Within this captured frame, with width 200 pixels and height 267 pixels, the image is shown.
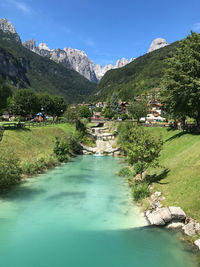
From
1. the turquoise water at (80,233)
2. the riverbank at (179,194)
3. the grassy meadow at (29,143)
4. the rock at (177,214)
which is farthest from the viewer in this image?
the grassy meadow at (29,143)

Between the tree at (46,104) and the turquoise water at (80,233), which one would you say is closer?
the turquoise water at (80,233)

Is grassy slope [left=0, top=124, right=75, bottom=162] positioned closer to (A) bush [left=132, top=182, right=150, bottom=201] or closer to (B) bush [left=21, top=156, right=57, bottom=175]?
(B) bush [left=21, top=156, right=57, bottom=175]

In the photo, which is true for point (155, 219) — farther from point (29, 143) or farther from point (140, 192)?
point (29, 143)

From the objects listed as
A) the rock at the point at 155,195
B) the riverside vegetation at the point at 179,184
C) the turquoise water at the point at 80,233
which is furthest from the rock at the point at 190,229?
the rock at the point at 155,195

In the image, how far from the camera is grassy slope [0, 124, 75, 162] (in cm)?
4284

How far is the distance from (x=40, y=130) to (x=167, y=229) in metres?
49.9

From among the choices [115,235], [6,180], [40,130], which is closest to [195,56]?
[115,235]

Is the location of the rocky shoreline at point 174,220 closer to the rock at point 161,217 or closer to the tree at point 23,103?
the rock at point 161,217

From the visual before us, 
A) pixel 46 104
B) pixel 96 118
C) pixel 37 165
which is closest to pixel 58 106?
pixel 46 104

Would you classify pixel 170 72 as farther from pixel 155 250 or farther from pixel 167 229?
pixel 155 250

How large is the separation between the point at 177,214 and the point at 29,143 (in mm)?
39708

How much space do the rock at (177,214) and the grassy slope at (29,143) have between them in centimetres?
2848

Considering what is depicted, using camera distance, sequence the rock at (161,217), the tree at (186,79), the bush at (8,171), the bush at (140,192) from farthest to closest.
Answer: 1. the tree at (186,79)
2. the bush at (8,171)
3. the bush at (140,192)
4. the rock at (161,217)

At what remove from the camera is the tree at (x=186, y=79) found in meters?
37.2
